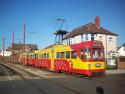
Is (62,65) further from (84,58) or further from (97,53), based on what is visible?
(97,53)

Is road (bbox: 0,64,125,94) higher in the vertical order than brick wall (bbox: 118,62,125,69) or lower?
lower

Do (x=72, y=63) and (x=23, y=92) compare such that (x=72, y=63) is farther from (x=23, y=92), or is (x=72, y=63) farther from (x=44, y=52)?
(x=44, y=52)

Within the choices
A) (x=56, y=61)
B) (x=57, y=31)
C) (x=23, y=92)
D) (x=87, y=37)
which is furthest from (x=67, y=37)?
(x=23, y=92)

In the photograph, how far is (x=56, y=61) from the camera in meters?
27.5

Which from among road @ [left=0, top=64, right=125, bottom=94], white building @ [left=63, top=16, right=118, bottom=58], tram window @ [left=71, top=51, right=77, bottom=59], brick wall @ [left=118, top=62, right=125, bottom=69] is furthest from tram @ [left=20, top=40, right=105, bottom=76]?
white building @ [left=63, top=16, right=118, bottom=58]

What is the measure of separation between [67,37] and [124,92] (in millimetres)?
45265

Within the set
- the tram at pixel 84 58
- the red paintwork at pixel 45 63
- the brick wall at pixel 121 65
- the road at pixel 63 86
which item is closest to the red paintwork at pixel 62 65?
the tram at pixel 84 58

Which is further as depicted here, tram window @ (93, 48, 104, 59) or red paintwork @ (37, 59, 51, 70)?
red paintwork @ (37, 59, 51, 70)

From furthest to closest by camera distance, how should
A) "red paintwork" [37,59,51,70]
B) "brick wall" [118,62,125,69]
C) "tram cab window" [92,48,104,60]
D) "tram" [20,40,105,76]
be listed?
"brick wall" [118,62,125,69] < "red paintwork" [37,59,51,70] < "tram cab window" [92,48,104,60] < "tram" [20,40,105,76]

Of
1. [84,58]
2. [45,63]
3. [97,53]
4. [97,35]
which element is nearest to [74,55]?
[84,58]

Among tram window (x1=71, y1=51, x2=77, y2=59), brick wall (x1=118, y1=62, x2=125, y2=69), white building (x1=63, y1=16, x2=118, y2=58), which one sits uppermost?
white building (x1=63, y1=16, x2=118, y2=58)

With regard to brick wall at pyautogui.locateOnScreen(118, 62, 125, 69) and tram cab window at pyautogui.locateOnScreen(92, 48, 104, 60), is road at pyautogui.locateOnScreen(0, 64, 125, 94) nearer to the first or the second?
tram cab window at pyautogui.locateOnScreen(92, 48, 104, 60)

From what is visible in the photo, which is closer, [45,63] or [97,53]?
[97,53]

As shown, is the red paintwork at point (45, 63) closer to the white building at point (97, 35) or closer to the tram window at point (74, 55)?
the tram window at point (74, 55)
